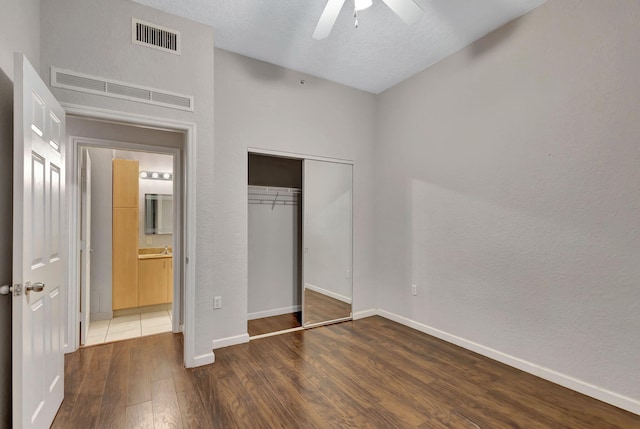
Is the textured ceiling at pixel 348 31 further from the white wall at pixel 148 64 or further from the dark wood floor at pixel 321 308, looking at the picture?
the dark wood floor at pixel 321 308

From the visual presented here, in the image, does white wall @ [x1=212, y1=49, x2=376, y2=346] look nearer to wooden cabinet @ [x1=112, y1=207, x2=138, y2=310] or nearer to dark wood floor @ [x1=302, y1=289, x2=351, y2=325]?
dark wood floor @ [x1=302, y1=289, x2=351, y2=325]

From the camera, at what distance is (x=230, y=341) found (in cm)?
318

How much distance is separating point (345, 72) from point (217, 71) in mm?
1471

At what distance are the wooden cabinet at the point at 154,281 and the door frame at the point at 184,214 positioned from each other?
1104 mm

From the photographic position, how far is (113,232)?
4004 mm

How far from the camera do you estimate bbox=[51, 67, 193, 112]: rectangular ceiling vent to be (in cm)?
229

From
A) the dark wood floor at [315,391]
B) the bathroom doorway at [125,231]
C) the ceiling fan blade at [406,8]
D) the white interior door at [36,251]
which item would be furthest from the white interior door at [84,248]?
the ceiling fan blade at [406,8]

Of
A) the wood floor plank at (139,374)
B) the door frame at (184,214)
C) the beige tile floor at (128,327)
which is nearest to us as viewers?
the wood floor plank at (139,374)

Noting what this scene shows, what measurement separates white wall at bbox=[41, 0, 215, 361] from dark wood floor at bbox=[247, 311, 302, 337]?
0.79 metres

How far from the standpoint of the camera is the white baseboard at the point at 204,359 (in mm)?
2728

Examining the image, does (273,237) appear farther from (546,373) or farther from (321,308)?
(546,373)

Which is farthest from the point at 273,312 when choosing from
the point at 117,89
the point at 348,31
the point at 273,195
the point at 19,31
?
the point at 19,31

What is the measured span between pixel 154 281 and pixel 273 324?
1.80 m

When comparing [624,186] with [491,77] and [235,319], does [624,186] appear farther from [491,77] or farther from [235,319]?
[235,319]
